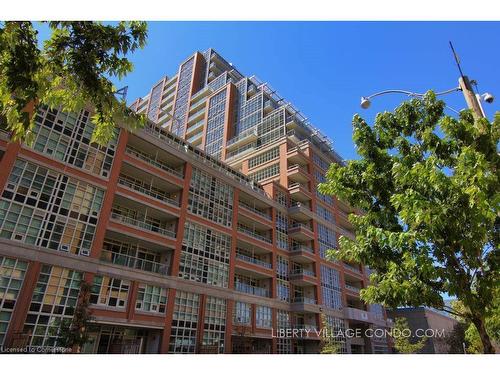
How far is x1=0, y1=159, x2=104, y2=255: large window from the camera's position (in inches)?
852

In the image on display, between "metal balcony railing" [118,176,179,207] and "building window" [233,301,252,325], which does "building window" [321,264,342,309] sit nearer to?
"building window" [233,301,252,325]

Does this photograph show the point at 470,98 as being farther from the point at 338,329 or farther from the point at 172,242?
the point at 338,329

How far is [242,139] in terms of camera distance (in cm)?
5469

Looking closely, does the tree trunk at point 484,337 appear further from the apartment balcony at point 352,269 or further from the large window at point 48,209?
the apartment balcony at point 352,269

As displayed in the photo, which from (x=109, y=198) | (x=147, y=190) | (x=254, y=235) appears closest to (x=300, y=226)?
(x=254, y=235)

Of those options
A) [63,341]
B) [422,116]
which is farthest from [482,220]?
[63,341]

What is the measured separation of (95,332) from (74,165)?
11943 mm

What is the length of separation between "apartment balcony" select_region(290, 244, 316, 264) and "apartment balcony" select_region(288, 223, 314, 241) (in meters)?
1.26

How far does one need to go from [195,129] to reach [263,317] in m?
40.9

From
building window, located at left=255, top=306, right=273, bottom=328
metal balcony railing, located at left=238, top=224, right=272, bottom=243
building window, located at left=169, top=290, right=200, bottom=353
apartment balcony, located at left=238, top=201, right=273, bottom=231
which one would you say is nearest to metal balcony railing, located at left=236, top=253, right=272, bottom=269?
metal balcony railing, located at left=238, top=224, right=272, bottom=243

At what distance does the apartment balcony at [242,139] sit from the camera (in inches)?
2122

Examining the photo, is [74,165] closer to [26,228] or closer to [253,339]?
[26,228]

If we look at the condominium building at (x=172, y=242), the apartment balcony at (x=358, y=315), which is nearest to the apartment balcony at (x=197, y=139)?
the condominium building at (x=172, y=242)

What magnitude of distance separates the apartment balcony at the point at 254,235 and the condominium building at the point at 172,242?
0.24m
